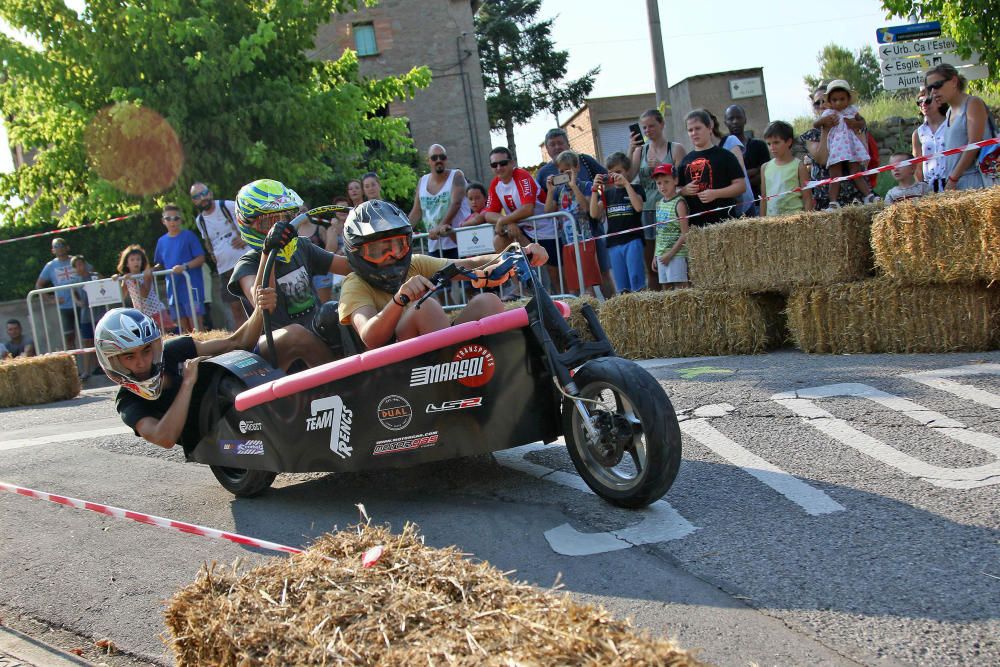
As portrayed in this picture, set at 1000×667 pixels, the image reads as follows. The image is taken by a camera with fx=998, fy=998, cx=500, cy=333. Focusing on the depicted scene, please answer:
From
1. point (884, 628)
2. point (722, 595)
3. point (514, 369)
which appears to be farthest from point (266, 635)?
point (514, 369)

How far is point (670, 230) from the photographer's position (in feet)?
31.8

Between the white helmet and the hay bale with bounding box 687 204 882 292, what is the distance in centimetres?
509

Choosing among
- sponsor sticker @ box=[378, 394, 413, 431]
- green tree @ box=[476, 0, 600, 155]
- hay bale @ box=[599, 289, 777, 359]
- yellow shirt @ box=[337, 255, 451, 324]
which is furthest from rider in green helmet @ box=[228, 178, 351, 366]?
green tree @ box=[476, 0, 600, 155]

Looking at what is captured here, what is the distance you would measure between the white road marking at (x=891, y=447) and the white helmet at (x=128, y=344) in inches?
144

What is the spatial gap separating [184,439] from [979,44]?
1355 centimetres

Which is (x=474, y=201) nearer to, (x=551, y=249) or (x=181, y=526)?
(x=551, y=249)

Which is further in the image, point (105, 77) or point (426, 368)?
point (105, 77)

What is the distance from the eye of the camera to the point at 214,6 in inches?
696

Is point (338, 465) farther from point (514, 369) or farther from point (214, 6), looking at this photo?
point (214, 6)

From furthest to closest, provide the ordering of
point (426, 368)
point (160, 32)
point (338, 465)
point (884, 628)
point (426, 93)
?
point (426, 93) → point (160, 32) → point (338, 465) → point (426, 368) → point (884, 628)

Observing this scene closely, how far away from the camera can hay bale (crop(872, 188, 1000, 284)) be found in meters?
7.05

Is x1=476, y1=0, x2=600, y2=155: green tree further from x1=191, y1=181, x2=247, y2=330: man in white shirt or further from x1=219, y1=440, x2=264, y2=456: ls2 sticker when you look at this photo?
x1=219, y1=440, x2=264, y2=456: ls2 sticker

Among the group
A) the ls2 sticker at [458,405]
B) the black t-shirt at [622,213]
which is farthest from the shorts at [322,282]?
the ls2 sticker at [458,405]

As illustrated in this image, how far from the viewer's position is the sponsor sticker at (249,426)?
5.19 m
